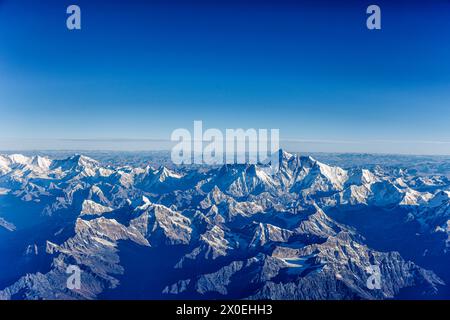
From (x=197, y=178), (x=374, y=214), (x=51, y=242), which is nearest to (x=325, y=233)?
(x=374, y=214)

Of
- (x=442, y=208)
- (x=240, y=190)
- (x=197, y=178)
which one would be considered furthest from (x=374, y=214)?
(x=197, y=178)

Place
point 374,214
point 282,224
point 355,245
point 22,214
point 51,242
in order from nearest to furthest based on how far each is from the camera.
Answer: point 355,245, point 51,242, point 282,224, point 22,214, point 374,214

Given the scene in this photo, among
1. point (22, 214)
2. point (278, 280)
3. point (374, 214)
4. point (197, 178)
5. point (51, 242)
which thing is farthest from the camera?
point (197, 178)

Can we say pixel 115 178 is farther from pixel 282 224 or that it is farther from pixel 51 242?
pixel 282 224

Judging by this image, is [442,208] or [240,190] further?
[240,190]
